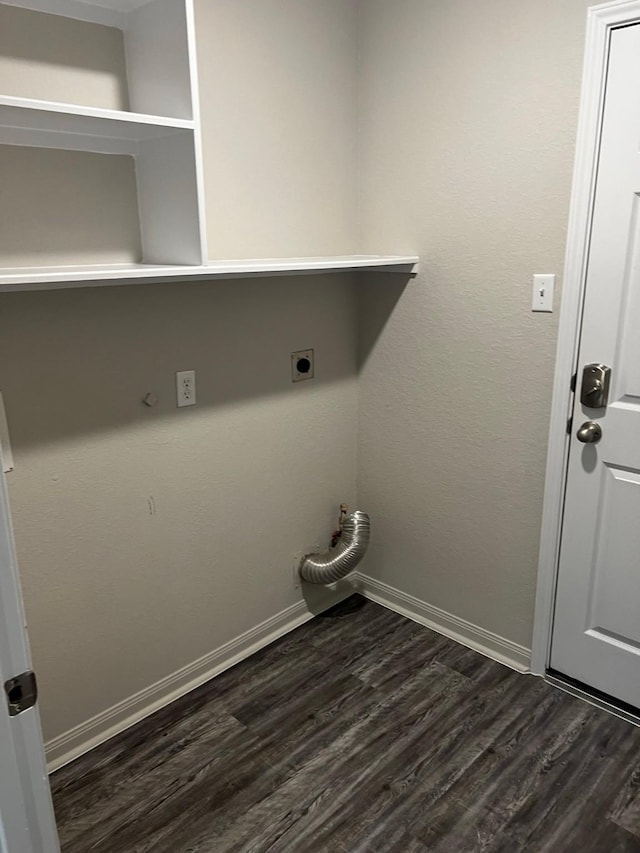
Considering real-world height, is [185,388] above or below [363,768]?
above

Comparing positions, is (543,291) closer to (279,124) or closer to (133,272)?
(279,124)

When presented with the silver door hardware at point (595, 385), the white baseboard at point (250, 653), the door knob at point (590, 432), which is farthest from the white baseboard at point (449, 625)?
the silver door hardware at point (595, 385)

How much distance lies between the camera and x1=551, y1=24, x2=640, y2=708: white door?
1842 millimetres

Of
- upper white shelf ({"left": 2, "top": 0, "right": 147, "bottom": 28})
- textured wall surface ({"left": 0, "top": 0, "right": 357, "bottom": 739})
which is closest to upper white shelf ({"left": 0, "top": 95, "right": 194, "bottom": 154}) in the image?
textured wall surface ({"left": 0, "top": 0, "right": 357, "bottom": 739})

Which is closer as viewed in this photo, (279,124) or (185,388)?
(185,388)

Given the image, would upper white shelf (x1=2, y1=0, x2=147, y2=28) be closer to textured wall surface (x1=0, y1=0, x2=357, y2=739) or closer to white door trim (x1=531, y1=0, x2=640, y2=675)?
textured wall surface (x1=0, y1=0, x2=357, y2=739)

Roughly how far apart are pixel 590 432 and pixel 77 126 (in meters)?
1.69

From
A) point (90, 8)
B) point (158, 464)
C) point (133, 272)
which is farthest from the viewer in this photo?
point (158, 464)

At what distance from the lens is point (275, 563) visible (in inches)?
101

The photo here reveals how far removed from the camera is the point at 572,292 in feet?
6.59

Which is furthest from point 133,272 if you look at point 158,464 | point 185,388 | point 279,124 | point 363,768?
point 363,768

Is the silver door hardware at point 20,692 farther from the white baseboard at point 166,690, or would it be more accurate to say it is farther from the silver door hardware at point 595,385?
the silver door hardware at point 595,385

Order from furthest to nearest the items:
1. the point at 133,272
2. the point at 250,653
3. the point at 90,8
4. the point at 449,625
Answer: the point at 449,625 → the point at 250,653 → the point at 90,8 → the point at 133,272

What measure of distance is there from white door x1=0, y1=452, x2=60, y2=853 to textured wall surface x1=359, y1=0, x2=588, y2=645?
1775mm
